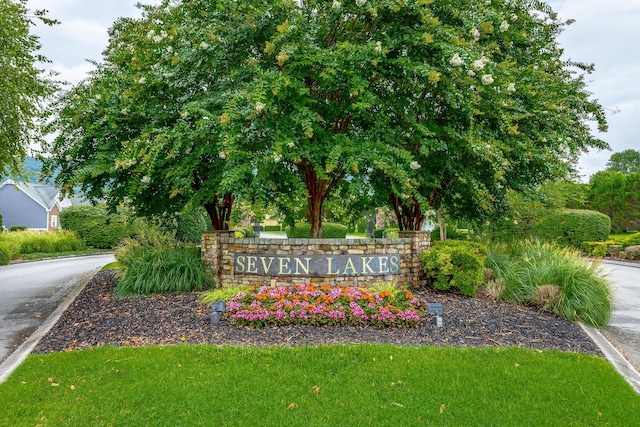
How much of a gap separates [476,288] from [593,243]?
528 inches

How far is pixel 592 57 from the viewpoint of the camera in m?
9.08

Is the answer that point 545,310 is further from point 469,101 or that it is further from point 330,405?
point 330,405

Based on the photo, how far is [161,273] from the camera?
7.47 metres

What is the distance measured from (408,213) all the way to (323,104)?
3.17 meters

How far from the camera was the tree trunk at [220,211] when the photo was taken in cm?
896

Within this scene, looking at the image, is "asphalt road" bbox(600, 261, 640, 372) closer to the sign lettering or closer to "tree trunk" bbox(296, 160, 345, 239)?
the sign lettering

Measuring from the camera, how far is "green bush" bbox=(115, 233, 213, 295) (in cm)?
727

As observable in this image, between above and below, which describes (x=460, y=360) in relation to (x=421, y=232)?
below

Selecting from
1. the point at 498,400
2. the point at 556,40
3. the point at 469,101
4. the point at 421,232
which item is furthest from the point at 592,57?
the point at 498,400

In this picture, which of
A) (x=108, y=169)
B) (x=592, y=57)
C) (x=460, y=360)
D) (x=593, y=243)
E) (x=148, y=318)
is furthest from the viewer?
(x=593, y=243)

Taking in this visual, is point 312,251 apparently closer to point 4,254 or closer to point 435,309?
point 435,309

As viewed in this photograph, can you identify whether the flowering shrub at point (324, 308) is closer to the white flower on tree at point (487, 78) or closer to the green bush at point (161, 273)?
the green bush at point (161, 273)

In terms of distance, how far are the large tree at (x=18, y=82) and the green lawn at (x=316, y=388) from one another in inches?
208

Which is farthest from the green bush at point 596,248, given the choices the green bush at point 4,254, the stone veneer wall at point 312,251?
the green bush at point 4,254
